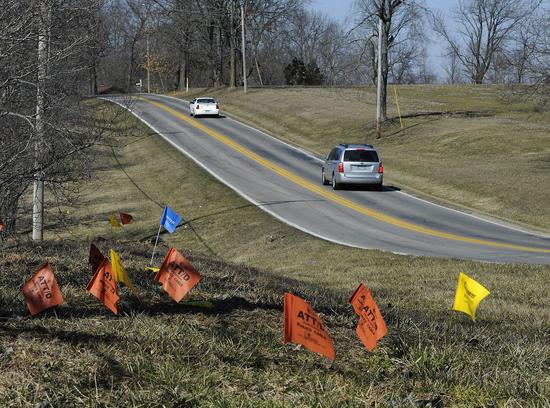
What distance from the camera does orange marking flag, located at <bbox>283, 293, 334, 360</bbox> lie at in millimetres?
4102

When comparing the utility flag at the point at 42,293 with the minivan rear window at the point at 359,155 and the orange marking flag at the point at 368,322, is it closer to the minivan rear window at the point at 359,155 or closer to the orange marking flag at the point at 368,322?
the orange marking flag at the point at 368,322

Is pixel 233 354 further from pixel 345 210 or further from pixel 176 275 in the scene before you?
pixel 345 210

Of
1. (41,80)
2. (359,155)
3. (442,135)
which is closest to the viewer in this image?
(41,80)

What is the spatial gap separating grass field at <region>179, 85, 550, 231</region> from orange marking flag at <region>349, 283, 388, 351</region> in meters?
19.9

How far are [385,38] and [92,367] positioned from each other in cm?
4307

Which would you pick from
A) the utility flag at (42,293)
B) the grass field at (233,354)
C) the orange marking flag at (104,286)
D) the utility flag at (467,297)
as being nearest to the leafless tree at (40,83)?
the grass field at (233,354)

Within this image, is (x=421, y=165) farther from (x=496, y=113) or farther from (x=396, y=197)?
(x=496, y=113)

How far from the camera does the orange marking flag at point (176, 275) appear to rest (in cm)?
591

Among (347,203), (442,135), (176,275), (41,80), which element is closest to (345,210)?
(347,203)

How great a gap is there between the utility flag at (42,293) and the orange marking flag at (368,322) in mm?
2167

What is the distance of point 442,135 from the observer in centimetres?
4494

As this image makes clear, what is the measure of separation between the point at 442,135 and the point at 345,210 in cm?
2037

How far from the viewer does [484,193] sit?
28984mm

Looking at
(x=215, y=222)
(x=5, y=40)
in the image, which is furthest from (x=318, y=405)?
(x=215, y=222)
